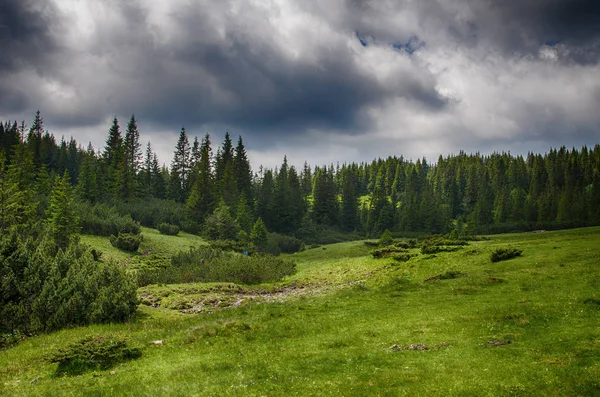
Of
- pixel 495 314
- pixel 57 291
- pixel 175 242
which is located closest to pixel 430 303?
pixel 495 314

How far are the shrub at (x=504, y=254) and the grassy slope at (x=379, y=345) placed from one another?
206 inches

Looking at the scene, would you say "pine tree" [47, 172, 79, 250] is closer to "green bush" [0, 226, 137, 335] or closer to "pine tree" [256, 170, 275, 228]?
"green bush" [0, 226, 137, 335]

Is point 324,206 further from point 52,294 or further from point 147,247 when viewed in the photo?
point 52,294

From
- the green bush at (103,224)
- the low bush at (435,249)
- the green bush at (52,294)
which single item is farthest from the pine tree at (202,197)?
the green bush at (52,294)

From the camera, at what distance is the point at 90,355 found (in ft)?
53.3

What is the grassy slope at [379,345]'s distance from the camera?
12.1m

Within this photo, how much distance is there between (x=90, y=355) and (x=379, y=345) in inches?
491

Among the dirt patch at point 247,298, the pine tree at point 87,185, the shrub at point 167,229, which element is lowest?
the dirt patch at point 247,298

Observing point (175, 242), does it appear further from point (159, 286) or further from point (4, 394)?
point (4, 394)

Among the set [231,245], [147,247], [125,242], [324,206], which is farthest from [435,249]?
[324,206]

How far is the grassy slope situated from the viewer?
12119 mm

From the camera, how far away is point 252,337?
2011 cm

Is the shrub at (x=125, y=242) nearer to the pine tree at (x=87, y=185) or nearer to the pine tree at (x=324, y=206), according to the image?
the pine tree at (x=87, y=185)

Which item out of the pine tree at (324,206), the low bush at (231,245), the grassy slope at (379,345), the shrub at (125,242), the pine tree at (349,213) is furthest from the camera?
the pine tree at (349,213)
